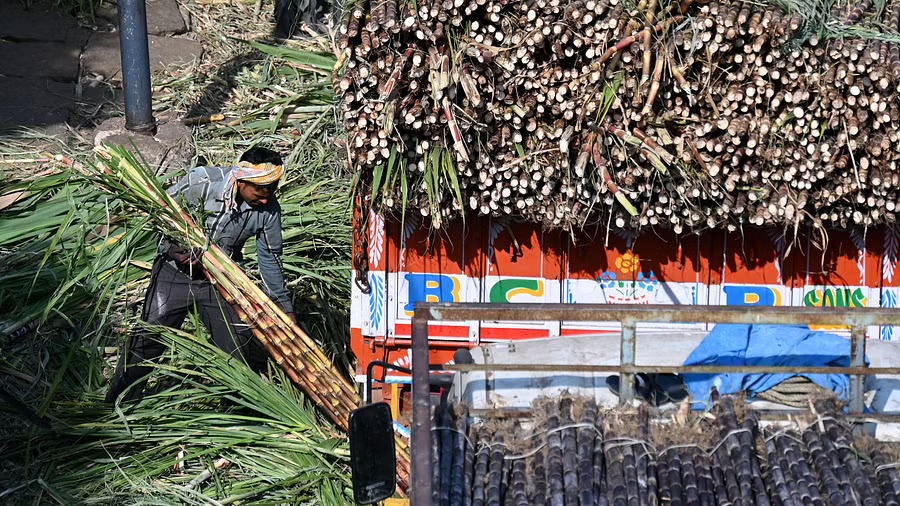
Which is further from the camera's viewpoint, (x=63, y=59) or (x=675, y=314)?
(x=63, y=59)

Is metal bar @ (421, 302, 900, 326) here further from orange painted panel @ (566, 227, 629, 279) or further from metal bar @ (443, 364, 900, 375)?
orange painted panel @ (566, 227, 629, 279)

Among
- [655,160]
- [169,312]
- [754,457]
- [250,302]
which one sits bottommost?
[754,457]

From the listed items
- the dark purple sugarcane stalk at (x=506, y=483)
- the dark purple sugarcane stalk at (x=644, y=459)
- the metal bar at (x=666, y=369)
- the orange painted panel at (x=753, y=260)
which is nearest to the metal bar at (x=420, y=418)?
the metal bar at (x=666, y=369)

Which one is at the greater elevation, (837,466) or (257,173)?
(257,173)

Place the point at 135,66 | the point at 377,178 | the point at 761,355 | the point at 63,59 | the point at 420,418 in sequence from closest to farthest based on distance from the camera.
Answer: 1. the point at 420,418
2. the point at 761,355
3. the point at 377,178
4. the point at 135,66
5. the point at 63,59

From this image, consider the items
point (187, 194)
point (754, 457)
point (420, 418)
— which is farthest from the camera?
point (187, 194)

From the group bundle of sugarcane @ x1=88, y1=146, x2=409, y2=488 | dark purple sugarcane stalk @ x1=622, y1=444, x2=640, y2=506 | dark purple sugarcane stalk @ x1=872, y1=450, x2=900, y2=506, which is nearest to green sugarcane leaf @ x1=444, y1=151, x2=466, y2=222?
bundle of sugarcane @ x1=88, y1=146, x2=409, y2=488

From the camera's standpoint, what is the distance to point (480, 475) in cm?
402

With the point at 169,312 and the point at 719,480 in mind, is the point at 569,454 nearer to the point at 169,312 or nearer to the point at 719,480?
the point at 719,480

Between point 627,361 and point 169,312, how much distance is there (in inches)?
131

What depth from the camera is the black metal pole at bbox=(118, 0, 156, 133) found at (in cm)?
843

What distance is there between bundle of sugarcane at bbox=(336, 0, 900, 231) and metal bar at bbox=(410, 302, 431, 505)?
151 cm

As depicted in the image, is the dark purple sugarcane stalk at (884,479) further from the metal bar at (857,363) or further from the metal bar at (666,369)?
the metal bar at (666,369)

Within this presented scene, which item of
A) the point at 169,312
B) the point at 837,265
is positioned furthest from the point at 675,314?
the point at 169,312
